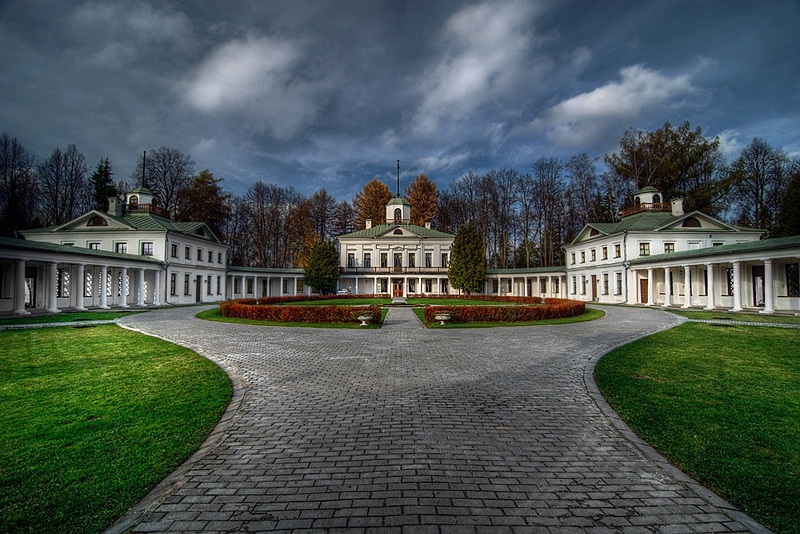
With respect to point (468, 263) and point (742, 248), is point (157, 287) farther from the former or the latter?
point (742, 248)

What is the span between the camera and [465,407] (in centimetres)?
576

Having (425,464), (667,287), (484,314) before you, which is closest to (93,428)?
(425,464)

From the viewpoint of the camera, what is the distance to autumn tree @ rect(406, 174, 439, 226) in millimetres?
57406

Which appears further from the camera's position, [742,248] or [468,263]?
[468,263]

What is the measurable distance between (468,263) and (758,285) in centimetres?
2261

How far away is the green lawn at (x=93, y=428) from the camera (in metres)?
3.15

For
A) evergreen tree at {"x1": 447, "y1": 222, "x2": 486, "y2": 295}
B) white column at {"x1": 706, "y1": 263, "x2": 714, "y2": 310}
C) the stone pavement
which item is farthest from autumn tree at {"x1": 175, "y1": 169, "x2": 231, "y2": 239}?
white column at {"x1": 706, "y1": 263, "x2": 714, "y2": 310}

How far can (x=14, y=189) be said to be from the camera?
37.0 meters

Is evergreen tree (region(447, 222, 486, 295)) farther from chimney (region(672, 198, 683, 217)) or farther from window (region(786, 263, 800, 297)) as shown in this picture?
window (region(786, 263, 800, 297))

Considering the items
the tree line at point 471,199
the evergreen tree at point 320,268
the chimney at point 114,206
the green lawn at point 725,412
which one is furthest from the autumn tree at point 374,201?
the green lawn at point 725,412

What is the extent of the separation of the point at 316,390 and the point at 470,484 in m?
3.79

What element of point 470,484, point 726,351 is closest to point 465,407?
point 470,484

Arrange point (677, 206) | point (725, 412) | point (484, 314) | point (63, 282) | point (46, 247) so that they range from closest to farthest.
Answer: point (725, 412), point (484, 314), point (46, 247), point (63, 282), point (677, 206)

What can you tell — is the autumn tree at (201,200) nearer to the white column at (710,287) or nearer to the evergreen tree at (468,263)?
the evergreen tree at (468,263)
